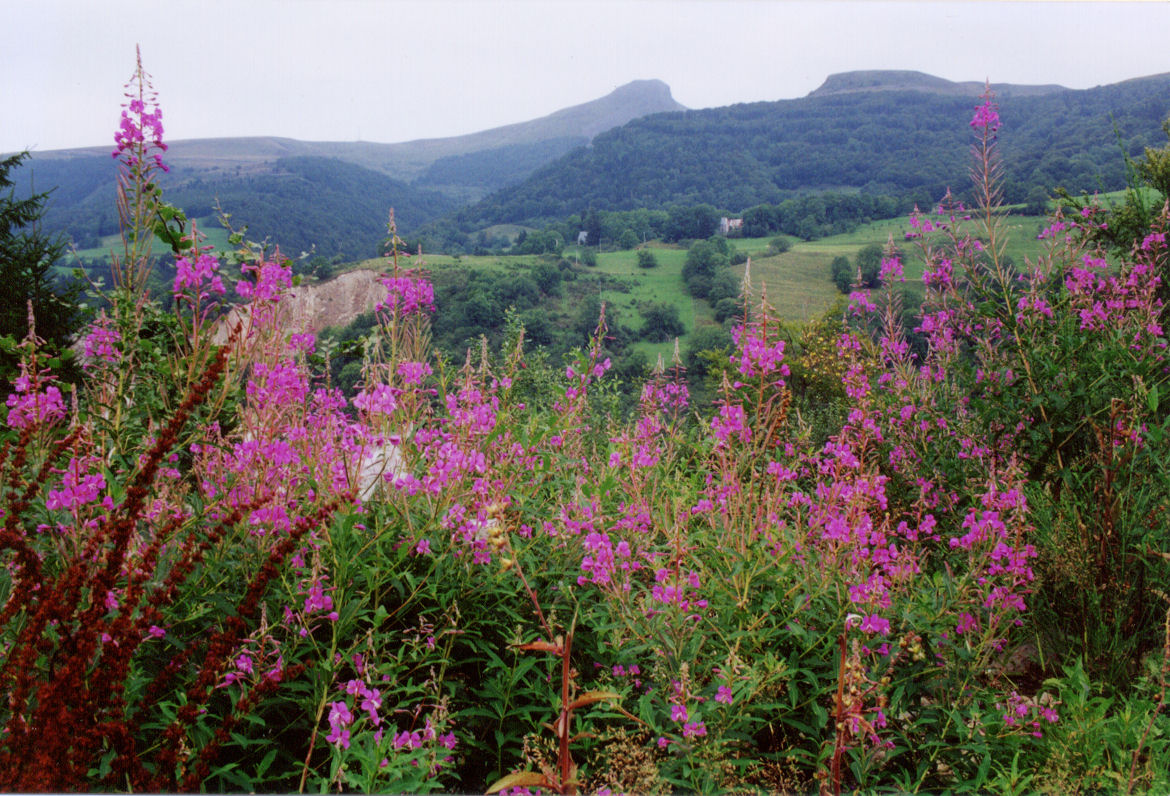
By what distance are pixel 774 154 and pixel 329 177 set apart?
4562 cm

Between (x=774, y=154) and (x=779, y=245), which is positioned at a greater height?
(x=774, y=154)

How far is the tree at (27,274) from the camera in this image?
26.0 ft

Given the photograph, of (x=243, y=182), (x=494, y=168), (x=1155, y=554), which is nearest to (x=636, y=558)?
(x=1155, y=554)

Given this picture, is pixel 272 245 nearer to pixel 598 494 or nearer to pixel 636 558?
pixel 598 494

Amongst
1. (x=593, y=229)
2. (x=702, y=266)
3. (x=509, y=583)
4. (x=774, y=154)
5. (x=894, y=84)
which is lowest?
(x=509, y=583)

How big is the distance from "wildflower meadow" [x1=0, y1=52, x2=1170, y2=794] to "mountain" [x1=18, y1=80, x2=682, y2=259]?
1174 millimetres

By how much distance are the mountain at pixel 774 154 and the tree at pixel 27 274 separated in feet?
135

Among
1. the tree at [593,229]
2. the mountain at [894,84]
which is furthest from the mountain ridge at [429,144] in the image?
the mountain at [894,84]

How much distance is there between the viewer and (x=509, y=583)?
8.44 feet

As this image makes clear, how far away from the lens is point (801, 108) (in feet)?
241

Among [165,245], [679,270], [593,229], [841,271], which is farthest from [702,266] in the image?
[165,245]

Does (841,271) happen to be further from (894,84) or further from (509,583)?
(894,84)

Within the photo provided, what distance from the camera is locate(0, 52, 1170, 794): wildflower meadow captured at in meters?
1.73

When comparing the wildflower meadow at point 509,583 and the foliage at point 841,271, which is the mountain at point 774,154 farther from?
the wildflower meadow at point 509,583
